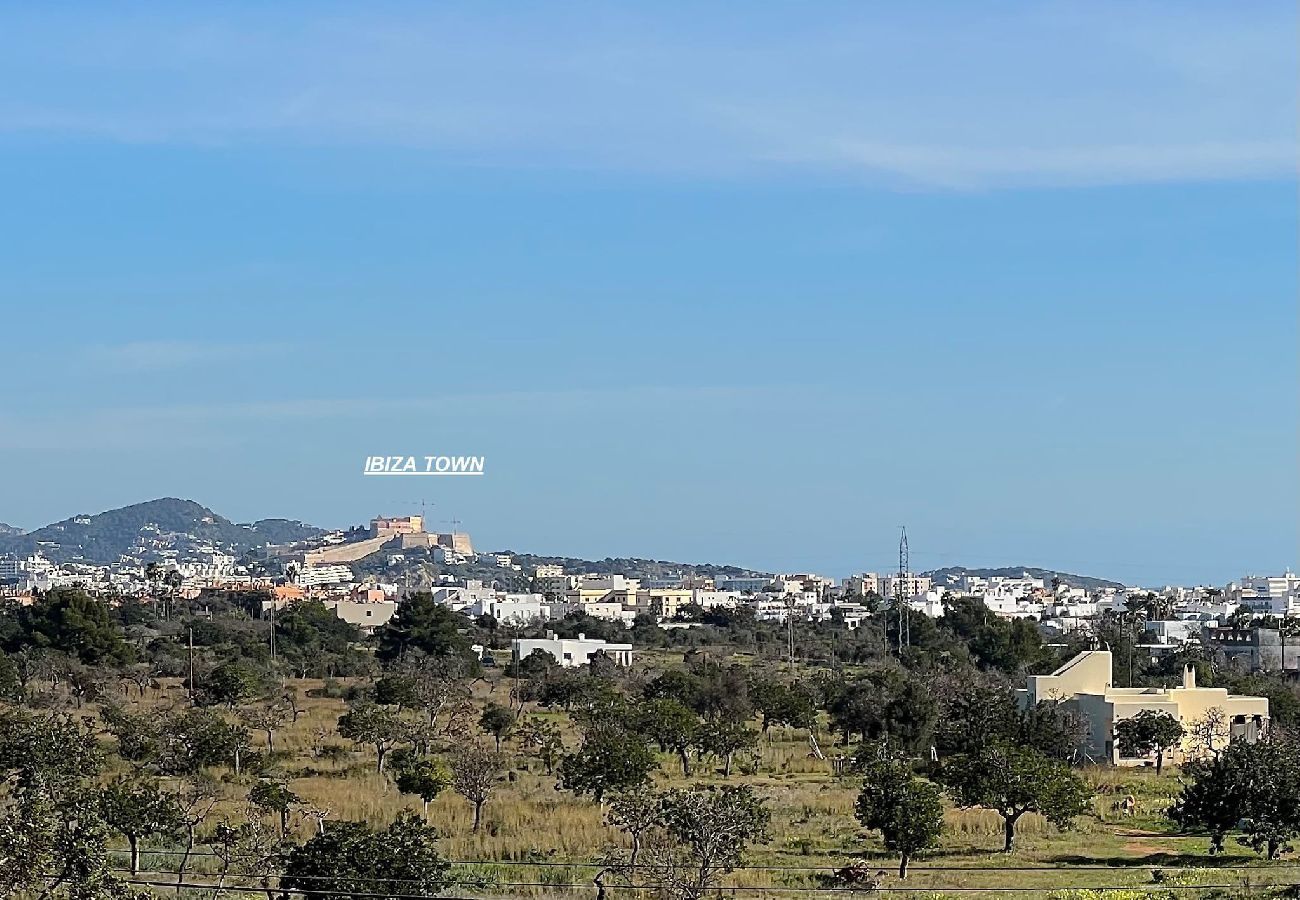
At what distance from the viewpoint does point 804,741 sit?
41.2 m

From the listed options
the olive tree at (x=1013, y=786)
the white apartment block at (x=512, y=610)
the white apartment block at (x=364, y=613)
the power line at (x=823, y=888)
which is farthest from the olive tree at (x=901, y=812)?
the white apartment block at (x=512, y=610)

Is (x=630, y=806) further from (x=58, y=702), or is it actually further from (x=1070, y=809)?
(x=58, y=702)

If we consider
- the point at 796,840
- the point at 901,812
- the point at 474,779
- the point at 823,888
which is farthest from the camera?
the point at 474,779

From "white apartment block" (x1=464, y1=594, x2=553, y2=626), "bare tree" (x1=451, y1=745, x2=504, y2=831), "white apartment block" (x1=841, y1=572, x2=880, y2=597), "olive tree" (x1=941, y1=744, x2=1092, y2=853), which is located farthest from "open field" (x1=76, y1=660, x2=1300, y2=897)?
"white apartment block" (x1=841, y1=572, x2=880, y2=597)

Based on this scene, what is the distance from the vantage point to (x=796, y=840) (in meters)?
24.9

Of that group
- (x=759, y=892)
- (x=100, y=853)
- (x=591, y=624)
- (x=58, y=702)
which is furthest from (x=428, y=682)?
(x=591, y=624)

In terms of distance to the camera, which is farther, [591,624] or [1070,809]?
[591,624]

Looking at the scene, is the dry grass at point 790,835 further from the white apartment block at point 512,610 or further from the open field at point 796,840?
the white apartment block at point 512,610

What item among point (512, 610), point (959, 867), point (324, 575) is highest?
point (324, 575)

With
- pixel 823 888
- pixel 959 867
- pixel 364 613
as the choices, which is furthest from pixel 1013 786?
pixel 364 613

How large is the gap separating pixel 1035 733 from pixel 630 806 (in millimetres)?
16385

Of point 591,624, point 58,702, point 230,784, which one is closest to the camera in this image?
point 230,784

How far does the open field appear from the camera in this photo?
69.4ft

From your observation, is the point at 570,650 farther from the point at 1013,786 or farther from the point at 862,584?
the point at 862,584
